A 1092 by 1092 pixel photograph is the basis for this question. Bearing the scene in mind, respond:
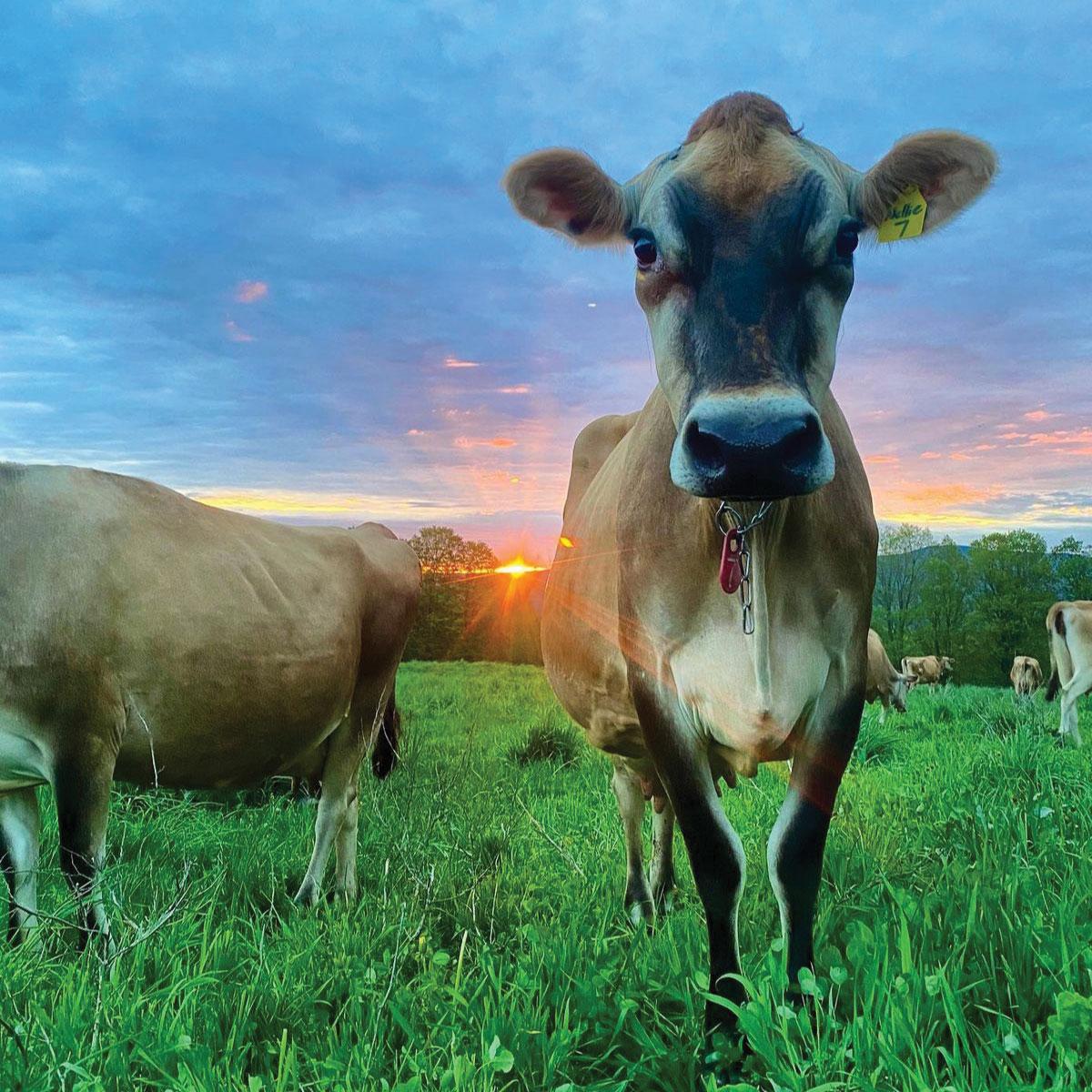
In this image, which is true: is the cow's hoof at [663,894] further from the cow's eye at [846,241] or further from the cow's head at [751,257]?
the cow's eye at [846,241]

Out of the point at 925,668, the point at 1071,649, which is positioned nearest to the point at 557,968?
the point at 1071,649

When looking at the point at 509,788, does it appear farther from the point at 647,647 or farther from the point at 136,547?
the point at 647,647

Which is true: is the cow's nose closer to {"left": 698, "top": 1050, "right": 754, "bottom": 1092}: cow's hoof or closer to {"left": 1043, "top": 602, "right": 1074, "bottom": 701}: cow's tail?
{"left": 698, "top": 1050, "right": 754, "bottom": 1092}: cow's hoof

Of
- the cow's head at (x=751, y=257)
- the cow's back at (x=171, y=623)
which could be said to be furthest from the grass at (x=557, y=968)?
the cow's head at (x=751, y=257)

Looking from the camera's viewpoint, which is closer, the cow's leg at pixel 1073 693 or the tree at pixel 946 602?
the cow's leg at pixel 1073 693

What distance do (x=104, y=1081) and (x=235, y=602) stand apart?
8.53 feet

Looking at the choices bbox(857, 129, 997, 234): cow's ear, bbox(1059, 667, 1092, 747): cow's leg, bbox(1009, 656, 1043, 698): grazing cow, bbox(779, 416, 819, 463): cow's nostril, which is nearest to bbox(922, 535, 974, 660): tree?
bbox(1009, 656, 1043, 698): grazing cow

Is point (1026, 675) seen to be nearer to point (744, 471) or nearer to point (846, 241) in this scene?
point (846, 241)

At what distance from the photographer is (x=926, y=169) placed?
3080mm

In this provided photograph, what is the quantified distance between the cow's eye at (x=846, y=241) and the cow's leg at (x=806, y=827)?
1.38 m

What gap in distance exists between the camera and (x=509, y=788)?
6.66 meters

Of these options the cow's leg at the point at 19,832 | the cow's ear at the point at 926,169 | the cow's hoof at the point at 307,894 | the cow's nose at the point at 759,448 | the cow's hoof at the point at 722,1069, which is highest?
the cow's ear at the point at 926,169

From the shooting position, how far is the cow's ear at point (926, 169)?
3.03 metres

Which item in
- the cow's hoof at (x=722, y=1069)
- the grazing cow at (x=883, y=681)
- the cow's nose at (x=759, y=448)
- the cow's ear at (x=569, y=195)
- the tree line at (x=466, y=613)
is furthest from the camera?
the tree line at (x=466, y=613)
